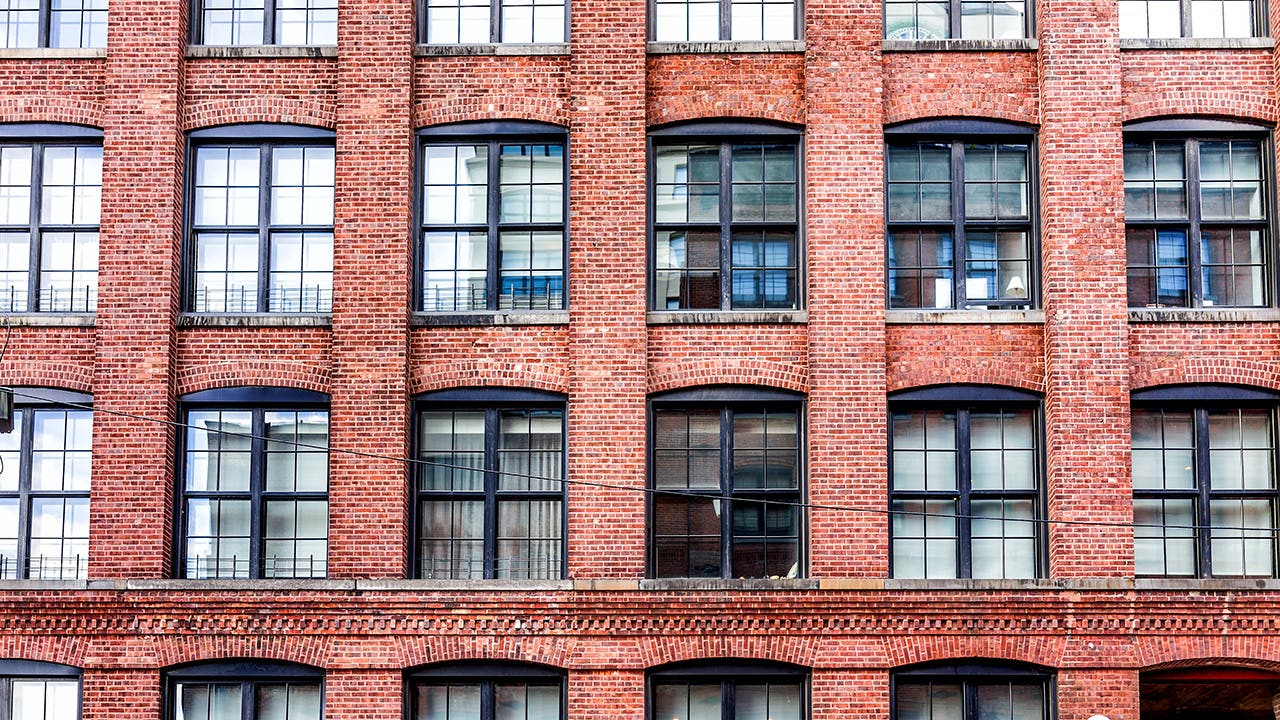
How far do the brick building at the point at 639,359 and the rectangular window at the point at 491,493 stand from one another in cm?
5

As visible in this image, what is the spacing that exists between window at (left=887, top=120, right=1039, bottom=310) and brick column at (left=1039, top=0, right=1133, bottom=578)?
0.37 m

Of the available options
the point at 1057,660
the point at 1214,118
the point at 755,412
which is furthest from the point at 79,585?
the point at 1214,118

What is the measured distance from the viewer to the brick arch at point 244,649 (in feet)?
71.8

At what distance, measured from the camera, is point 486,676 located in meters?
22.0

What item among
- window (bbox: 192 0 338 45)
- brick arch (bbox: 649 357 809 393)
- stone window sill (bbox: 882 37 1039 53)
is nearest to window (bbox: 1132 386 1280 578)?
brick arch (bbox: 649 357 809 393)

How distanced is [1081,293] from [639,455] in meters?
5.93

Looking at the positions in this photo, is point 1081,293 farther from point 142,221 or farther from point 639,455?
point 142,221

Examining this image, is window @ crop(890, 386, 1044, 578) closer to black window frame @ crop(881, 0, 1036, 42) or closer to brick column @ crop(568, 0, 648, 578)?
brick column @ crop(568, 0, 648, 578)

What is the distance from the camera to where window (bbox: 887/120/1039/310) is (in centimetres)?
2300

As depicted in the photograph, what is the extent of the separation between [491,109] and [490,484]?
4843 millimetres

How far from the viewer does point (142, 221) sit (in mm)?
22938

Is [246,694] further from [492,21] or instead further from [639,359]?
[492,21]

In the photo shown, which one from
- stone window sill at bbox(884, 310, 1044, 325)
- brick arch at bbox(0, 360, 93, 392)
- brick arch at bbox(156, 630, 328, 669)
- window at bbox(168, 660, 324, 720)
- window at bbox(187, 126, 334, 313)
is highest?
window at bbox(187, 126, 334, 313)

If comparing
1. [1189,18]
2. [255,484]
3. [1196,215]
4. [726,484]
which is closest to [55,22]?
[255,484]
